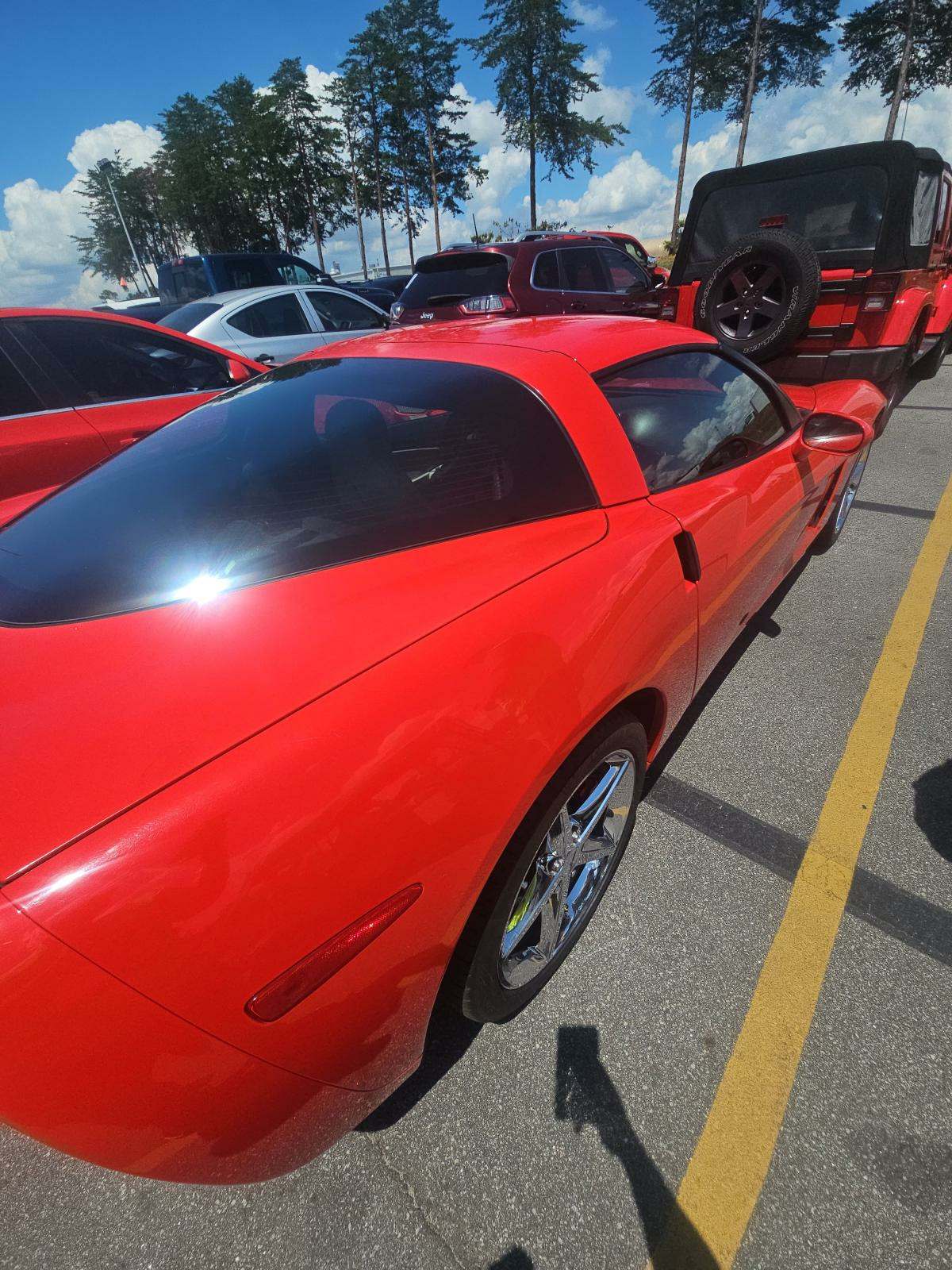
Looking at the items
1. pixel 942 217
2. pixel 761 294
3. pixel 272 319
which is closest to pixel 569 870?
pixel 761 294

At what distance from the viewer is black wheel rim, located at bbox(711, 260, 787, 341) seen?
4512mm

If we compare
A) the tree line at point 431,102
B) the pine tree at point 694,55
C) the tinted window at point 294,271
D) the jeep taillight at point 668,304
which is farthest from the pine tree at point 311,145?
the jeep taillight at point 668,304

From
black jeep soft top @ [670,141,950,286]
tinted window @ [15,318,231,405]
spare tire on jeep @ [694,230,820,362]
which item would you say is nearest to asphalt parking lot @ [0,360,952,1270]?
tinted window @ [15,318,231,405]

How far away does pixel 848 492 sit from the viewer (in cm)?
369

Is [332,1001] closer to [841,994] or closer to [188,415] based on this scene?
[841,994]

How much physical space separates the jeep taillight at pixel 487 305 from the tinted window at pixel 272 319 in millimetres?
1611

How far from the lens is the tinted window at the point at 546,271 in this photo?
6598mm

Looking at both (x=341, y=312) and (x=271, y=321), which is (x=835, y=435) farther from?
(x=341, y=312)

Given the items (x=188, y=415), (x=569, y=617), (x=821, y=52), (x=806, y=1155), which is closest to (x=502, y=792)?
(x=569, y=617)

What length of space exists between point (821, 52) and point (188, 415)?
124 ft

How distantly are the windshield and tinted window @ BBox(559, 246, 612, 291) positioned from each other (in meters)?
1.34

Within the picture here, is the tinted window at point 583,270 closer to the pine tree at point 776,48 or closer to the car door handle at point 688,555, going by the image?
the car door handle at point 688,555

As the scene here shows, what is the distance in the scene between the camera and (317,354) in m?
2.15

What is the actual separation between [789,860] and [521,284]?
6303 millimetres
